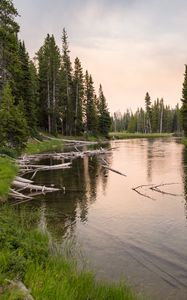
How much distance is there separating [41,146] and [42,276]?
4486cm

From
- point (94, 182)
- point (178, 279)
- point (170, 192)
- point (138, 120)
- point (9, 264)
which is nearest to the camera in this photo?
point (9, 264)

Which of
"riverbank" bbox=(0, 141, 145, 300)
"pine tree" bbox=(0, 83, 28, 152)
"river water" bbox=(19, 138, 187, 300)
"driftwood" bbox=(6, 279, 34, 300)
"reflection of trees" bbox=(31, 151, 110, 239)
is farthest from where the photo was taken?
"pine tree" bbox=(0, 83, 28, 152)

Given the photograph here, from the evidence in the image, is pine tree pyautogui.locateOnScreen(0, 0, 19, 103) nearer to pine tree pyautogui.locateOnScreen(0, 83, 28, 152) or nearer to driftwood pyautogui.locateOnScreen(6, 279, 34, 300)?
pine tree pyautogui.locateOnScreen(0, 83, 28, 152)

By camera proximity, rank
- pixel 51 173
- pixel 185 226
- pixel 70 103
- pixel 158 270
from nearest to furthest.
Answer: pixel 158 270 → pixel 185 226 → pixel 51 173 → pixel 70 103

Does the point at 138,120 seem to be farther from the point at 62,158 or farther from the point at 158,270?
the point at 158,270

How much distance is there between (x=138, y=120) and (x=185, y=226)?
522ft

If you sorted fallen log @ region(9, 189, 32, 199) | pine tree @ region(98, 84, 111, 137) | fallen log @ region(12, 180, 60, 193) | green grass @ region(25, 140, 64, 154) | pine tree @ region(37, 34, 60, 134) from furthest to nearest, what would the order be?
pine tree @ region(98, 84, 111, 137) → pine tree @ region(37, 34, 60, 134) → green grass @ region(25, 140, 64, 154) → fallen log @ region(12, 180, 60, 193) → fallen log @ region(9, 189, 32, 199)

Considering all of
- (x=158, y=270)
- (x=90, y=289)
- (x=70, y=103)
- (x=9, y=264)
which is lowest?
(x=158, y=270)

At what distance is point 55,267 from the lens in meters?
8.45

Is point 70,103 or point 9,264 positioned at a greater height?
point 70,103

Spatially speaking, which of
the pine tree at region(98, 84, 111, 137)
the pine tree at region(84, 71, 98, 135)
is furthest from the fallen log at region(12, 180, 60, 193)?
the pine tree at region(98, 84, 111, 137)

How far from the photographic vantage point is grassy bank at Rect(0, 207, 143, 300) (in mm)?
6664

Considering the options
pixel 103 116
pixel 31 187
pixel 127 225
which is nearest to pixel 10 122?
pixel 31 187

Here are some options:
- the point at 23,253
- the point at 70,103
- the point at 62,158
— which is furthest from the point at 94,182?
the point at 70,103
